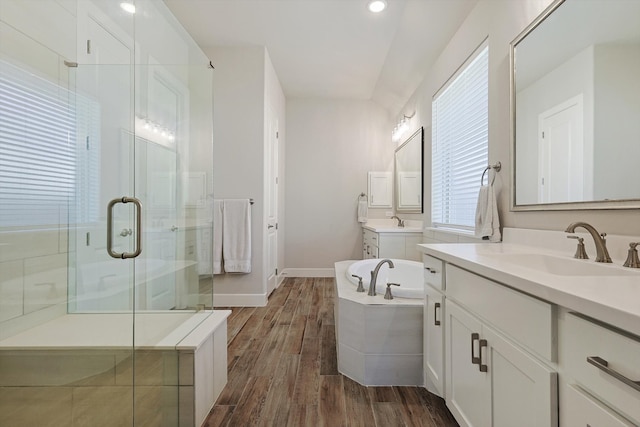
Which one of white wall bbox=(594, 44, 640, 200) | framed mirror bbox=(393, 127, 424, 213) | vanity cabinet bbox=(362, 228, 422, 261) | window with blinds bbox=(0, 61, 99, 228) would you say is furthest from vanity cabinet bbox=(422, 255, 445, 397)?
framed mirror bbox=(393, 127, 424, 213)

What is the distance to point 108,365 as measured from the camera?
1.38m

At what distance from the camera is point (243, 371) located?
6.35 feet

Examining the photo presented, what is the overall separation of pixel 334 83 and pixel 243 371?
3731 millimetres

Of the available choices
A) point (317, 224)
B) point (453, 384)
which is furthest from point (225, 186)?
point (453, 384)

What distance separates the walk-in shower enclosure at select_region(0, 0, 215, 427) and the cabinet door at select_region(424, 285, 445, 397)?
118 cm

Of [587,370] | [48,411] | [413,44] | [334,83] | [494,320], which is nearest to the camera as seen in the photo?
[587,370]

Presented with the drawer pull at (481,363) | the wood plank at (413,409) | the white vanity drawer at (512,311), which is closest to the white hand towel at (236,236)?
the wood plank at (413,409)

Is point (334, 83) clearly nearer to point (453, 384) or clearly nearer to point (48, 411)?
point (453, 384)

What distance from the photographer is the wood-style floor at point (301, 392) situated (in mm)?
1479

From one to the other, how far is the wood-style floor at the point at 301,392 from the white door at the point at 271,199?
115 cm

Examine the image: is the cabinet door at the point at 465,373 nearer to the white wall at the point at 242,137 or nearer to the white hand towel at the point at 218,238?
the white wall at the point at 242,137

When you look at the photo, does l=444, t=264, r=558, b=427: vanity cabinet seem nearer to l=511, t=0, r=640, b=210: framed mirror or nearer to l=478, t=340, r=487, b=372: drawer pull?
l=478, t=340, r=487, b=372: drawer pull

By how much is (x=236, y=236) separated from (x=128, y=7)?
→ 6.91ft

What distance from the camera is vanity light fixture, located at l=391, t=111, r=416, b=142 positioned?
4.01 metres
